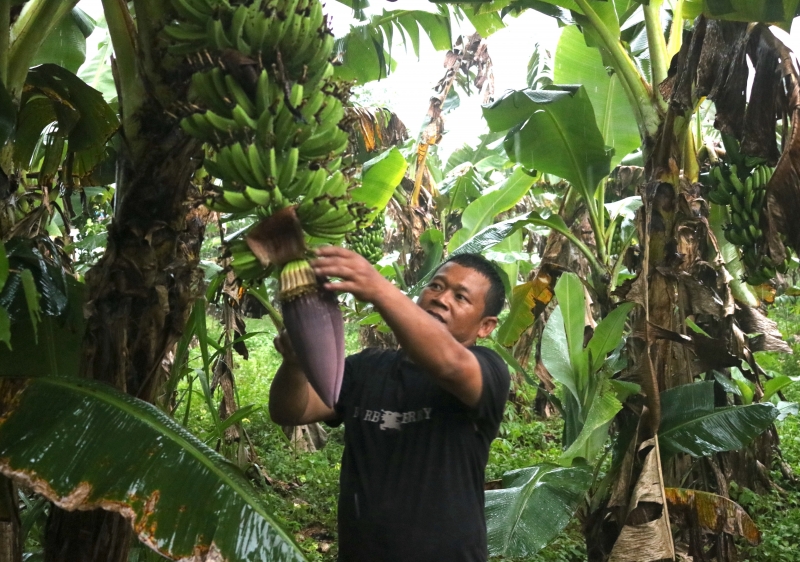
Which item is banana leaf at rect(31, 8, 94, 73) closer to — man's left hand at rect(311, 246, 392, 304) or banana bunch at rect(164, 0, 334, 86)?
banana bunch at rect(164, 0, 334, 86)

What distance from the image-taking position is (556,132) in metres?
2.71

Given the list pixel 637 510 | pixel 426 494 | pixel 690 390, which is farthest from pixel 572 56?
pixel 426 494

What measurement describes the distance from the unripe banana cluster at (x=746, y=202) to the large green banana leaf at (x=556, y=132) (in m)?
0.46

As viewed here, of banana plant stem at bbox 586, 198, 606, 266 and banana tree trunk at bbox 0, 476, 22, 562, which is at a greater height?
banana plant stem at bbox 586, 198, 606, 266

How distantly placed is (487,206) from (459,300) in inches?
88.4

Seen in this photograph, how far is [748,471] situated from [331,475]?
2351mm

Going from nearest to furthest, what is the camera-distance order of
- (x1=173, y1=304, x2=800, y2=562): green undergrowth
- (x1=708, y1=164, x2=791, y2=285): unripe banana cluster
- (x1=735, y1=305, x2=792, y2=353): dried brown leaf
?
1. (x1=708, y1=164, x2=791, y2=285): unripe banana cluster
2. (x1=735, y1=305, x2=792, y2=353): dried brown leaf
3. (x1=173, y1=304, x2=800, y2=562): green undergrowth

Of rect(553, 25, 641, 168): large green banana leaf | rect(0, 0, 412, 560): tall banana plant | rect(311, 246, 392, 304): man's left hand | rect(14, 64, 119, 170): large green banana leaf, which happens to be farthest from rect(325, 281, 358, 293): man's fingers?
rect(553, 25, 641, 168): large green banana leaf

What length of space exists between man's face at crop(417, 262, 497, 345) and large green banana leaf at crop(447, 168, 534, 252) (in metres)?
2.02

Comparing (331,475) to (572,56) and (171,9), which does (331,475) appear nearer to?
(572,56)

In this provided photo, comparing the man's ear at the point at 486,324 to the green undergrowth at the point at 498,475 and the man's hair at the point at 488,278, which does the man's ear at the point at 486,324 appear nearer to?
the man's hair at the point at 488,278

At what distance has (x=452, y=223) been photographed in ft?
17.8

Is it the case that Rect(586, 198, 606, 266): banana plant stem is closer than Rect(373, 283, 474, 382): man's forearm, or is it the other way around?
Rect(373, 283, 474, 382): man's forearm

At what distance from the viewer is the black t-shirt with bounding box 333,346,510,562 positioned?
127 centimetres
